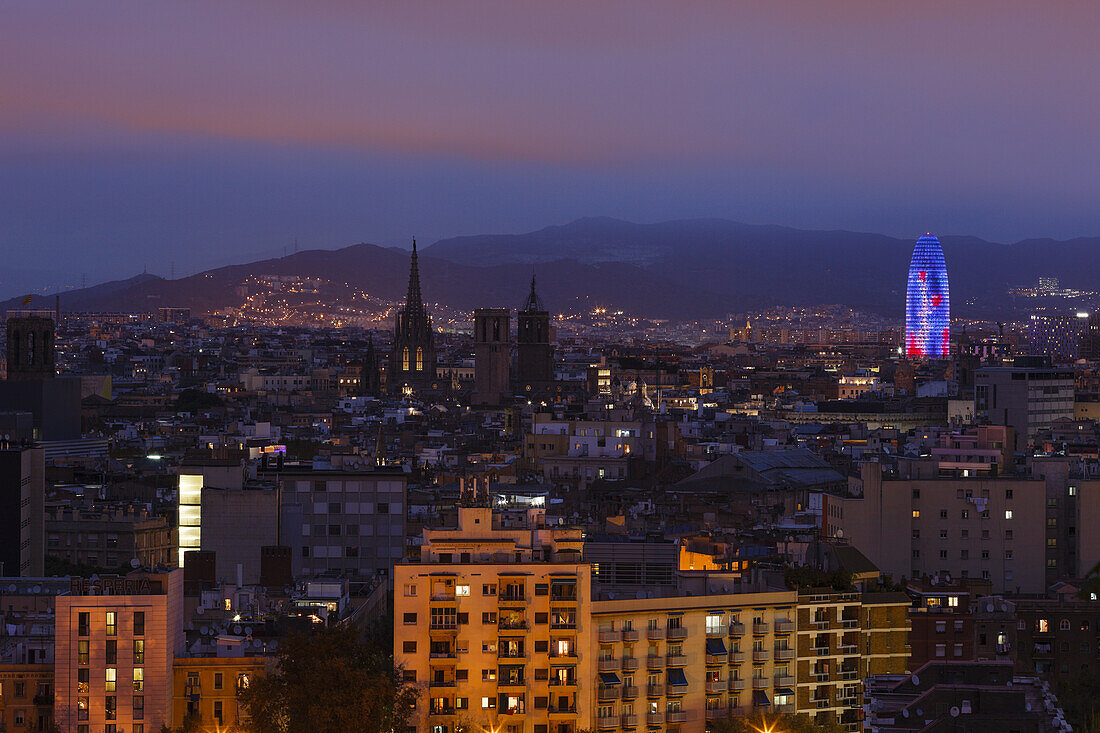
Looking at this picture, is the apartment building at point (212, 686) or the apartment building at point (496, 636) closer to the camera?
the apartment building at point (496, 636)

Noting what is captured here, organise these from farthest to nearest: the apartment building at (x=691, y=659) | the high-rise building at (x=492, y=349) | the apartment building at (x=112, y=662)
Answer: the high-rise building at (x=492, y=349)
the apartment building at (x=691, y=659)
the apartment building at (x=112, y=662)

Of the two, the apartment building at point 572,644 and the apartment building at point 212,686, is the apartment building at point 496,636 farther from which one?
the apartment building at point 212,686

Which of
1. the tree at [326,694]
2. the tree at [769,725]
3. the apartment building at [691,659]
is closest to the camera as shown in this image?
the tree at [326,694]

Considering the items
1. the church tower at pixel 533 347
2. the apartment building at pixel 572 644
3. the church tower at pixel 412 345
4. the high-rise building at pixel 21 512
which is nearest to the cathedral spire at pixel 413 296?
the church tower at pixel 412 345

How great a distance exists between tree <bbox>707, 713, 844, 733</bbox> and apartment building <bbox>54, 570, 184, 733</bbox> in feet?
29.6

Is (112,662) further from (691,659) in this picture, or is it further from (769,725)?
(769,725)

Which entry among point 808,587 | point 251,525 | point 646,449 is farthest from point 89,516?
point 808,587

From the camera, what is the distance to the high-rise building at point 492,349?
153500 mm

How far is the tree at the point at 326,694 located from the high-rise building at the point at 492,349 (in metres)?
117

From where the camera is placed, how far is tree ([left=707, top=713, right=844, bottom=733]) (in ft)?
117

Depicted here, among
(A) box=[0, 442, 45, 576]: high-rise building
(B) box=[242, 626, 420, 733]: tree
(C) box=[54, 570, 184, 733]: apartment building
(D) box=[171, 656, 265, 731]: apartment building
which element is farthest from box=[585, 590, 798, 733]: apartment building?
(A) box=[0, 442, 45, 576]: high-rise building

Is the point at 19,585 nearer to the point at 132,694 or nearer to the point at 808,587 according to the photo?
the point at 132,694

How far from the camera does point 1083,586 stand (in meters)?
51.9

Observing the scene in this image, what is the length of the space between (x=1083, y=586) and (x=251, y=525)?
2005 cm
